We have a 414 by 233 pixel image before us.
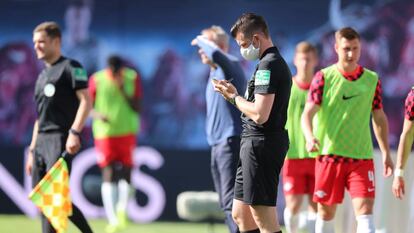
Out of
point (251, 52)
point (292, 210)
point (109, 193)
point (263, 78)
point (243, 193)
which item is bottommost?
point (109, 193)

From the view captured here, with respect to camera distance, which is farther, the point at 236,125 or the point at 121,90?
the point at 121,90

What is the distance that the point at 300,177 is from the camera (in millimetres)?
9812

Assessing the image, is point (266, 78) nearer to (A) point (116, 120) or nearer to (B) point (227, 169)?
(B) point (227, 169)

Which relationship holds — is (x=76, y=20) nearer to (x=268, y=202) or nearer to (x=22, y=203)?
(x=22, y=203)

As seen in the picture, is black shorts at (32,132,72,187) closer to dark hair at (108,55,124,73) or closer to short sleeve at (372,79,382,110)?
short sleeve at (372,79,382,110)

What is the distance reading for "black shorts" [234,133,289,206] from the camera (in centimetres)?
694

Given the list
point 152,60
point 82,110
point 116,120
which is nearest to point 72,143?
point 82,110

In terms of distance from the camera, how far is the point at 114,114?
1292 centimetres

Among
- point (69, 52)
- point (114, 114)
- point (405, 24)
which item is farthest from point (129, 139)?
point (405, 24)

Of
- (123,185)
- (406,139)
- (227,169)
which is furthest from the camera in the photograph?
(123,185)

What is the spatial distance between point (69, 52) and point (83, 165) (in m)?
1.55

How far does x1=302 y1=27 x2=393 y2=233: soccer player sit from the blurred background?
4.26 m

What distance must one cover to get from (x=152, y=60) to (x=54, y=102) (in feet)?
15.9

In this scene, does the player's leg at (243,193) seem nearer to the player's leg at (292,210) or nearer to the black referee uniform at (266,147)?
the black referee uniform at (266,147)
